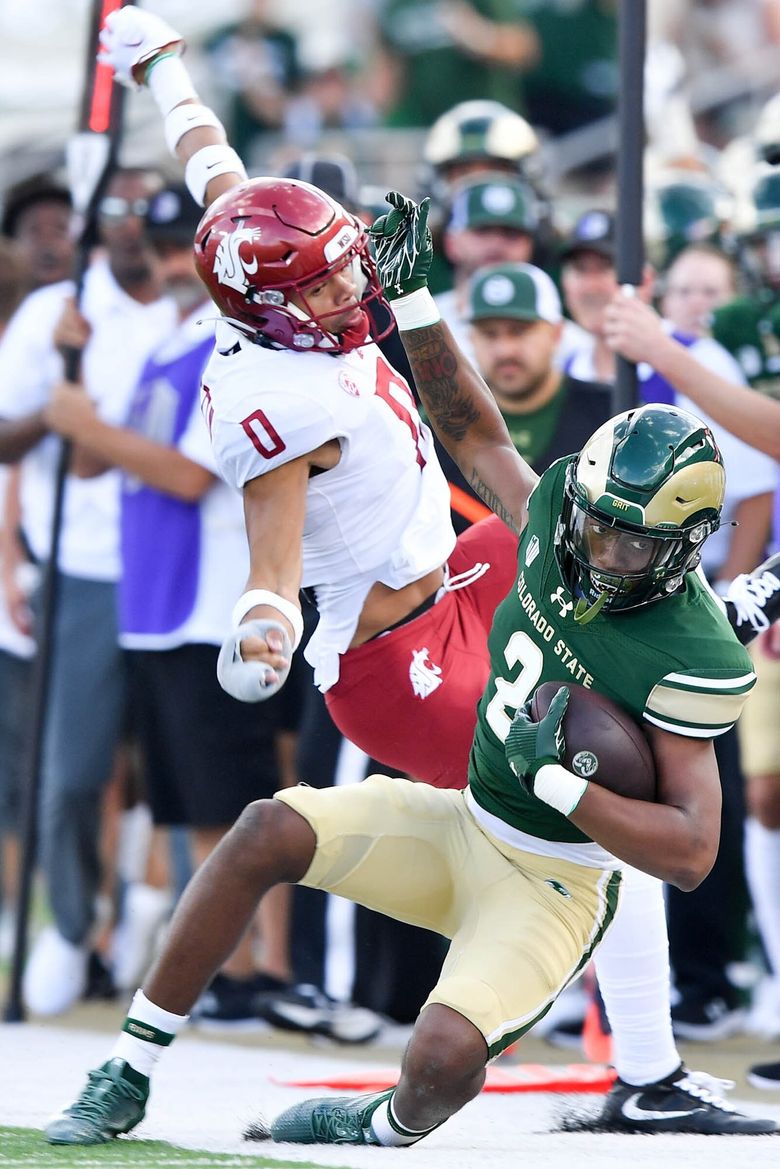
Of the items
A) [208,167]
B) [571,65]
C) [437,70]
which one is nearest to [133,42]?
[208,167]

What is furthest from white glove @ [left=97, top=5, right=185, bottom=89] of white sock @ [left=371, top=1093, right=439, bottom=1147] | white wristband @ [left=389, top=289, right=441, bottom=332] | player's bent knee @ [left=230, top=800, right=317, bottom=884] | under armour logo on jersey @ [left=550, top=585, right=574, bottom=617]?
white sock @ [left=371, top=1093, right=439, bottom=1147]

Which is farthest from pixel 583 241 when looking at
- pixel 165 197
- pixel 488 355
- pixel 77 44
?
pixel 77 44

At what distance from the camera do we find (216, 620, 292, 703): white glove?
3342 millimetres

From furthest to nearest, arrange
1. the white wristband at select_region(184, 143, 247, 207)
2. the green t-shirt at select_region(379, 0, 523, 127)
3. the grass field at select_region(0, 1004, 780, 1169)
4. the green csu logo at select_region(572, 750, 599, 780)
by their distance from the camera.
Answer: the green t-shirt at select_region(379, 0, 523, 127) → the white wristband at select_region(184, 143, 247, 207) → the grass field at select_region(0, 1004, 780, 1169) → the green csu logo at select_region(572, 750, 599, 780)

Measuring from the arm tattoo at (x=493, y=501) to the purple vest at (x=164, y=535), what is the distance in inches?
60.3

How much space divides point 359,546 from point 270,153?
20.4ft

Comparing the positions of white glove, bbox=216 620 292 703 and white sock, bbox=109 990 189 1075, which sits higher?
white glove, bbox=216 620 292 703

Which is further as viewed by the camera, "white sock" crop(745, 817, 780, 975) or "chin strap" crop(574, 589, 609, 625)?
"white sock" crop(745, 817, 780, 975)

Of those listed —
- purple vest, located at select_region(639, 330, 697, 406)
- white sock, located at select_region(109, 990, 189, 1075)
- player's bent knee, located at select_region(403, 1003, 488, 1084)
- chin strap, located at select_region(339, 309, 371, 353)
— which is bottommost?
white sock, located at select_region(109, 990, 189, 1075)

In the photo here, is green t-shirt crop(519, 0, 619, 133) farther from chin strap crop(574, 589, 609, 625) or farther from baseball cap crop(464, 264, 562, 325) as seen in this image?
chin strap crop(574, 589, 609, 625)

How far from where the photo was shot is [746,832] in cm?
553

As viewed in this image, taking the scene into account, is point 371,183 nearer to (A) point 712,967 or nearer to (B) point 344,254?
(A) point 712,967

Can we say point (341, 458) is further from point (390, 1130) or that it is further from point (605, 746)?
point (390, 1130)

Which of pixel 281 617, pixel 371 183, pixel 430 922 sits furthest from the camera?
pixel 371 183
